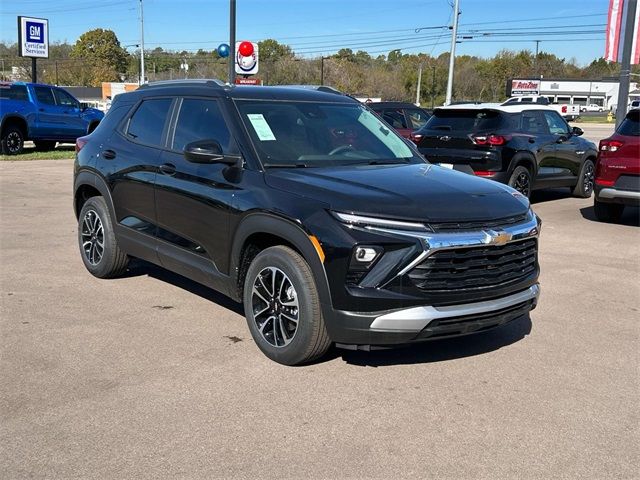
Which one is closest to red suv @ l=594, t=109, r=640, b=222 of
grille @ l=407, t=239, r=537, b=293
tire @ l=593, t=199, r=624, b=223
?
tire @ l=593, t=199, r=624, b=223

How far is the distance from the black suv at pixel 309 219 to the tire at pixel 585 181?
26.5 ft

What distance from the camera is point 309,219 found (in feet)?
13.3

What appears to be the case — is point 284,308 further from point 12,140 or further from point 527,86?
point 527,86

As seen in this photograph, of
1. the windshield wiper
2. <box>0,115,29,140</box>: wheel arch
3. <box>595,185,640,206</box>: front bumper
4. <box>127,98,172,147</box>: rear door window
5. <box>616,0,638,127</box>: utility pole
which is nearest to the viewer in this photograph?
the windshield wiper

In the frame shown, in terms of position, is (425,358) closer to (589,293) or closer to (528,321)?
(528,321)

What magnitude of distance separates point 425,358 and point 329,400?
960mm

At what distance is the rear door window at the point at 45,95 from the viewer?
63.8 ft

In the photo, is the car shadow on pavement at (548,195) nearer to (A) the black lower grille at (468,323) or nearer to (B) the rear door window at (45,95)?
(A) the black lower grille at (468,323)

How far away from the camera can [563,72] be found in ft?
419

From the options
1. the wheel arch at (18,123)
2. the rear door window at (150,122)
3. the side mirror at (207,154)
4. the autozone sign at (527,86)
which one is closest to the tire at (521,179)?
the rear door window at (150,122)

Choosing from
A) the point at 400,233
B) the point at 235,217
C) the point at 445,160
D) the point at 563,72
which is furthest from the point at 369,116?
the point at 563,72

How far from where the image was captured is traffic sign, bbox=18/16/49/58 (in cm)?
2670

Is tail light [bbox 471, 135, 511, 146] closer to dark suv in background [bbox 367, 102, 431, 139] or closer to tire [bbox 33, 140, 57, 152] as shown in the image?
dark suv in background [bbox 367, 102, 431, 139]

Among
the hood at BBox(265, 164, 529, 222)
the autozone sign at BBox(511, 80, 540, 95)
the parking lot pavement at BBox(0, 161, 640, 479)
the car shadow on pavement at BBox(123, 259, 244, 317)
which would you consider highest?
the autozone sign at BBox(511, 80, 540, 95)
